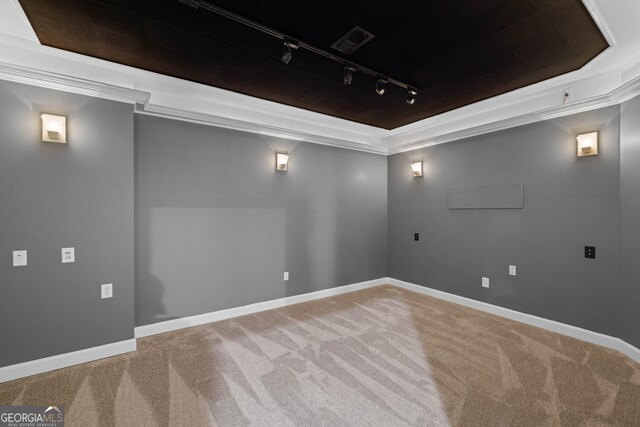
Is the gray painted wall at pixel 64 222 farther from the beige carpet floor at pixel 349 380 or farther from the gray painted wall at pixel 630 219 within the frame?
the gray painted wall at pixel 630 219

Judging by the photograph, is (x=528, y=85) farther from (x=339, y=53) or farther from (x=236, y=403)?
(x=236, y=403)

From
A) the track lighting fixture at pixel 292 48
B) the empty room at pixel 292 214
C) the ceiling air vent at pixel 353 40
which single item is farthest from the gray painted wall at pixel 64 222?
the ceiling air vent at pixel 353 40

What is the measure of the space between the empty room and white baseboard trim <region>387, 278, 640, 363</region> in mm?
20

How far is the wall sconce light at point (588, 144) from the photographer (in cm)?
306

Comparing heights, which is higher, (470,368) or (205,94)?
(205,94)

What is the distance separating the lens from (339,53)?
2.68 m

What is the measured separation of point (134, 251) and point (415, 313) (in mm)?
3417

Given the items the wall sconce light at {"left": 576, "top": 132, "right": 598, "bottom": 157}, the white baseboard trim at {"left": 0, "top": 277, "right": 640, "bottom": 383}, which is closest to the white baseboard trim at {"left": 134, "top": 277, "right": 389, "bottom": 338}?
the white baseboard trim at {"left": 0, "top": 277, "right": 640, "bottom": 383}

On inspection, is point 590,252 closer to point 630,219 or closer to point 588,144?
point 630,219

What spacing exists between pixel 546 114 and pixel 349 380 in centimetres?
352

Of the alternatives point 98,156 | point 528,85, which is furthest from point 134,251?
point 528,85

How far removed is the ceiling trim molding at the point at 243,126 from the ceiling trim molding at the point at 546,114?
1.10 meters

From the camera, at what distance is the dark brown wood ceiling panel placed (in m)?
2.11

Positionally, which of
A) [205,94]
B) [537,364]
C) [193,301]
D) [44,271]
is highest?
[205,94]
